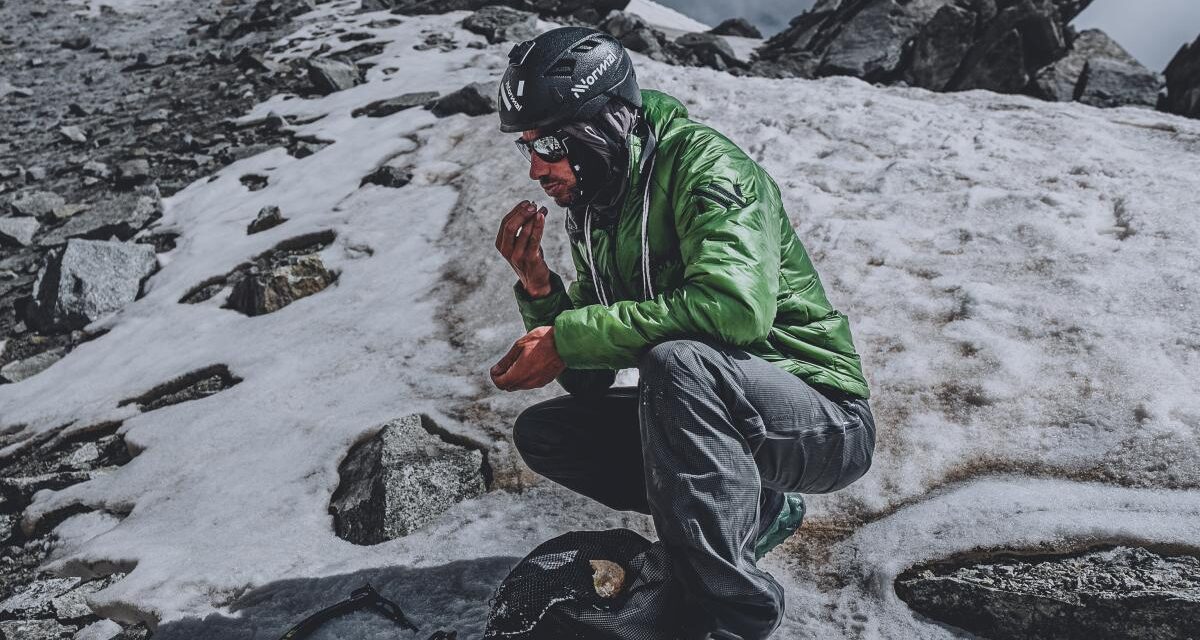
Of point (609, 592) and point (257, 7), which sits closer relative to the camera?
point (609, 592)

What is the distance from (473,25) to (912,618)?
17370mm

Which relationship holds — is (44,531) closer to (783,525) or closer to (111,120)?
(783,525)

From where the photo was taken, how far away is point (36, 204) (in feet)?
33.1

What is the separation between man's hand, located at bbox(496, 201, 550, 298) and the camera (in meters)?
2.96

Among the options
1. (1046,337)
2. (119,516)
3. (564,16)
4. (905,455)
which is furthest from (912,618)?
(564,16)

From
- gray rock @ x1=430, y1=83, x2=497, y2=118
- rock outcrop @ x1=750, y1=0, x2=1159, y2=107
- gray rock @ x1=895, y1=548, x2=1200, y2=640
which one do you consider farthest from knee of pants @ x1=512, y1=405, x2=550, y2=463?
rock outcrop @ x1=750, y1=0, x2=1159, y2=107

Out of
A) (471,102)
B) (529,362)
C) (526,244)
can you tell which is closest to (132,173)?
(471,102)

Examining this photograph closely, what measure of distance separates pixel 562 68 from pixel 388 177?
20.2ft

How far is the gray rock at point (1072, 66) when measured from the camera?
15.6m

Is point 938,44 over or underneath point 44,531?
over

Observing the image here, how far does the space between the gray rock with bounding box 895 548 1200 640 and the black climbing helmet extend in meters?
2.36

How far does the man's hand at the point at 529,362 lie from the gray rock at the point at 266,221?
682cm

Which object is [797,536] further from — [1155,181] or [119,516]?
[1155,181]

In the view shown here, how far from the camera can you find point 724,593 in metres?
2.24
